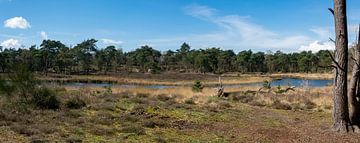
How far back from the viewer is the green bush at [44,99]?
1667 centimetres

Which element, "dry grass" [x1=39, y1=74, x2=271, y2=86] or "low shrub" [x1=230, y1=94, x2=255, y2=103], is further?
"dry grass" [x1=39, y1=74, x2=271, y2=86]

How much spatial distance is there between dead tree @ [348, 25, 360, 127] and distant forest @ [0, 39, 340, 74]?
303 ft

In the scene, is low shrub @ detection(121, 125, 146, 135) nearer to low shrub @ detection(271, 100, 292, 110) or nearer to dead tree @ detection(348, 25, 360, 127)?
dead tree @ detection(348, 25, 360, 127)

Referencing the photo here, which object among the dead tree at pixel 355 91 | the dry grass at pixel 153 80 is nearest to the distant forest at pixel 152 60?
the dry grass at pixel 153 80

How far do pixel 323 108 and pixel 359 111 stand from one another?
7.28 meters

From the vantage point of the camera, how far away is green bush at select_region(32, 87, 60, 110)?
16.7 meters

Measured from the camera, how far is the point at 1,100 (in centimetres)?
1638

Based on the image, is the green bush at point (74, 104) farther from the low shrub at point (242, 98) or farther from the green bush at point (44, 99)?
the low shrub at point (242, 98)

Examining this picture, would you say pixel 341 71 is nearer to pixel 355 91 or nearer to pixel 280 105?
pixel 355 91

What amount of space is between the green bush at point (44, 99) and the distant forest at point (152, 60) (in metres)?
84.3

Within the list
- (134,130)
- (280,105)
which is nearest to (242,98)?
(280,105)

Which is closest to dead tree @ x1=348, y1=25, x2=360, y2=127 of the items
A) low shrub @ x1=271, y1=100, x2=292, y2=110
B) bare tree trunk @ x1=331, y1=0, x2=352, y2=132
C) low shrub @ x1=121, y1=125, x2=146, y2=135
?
bare tree trunk @ x1=331, y1=0, x2=352, y2=132

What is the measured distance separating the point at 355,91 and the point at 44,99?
39.3 ft

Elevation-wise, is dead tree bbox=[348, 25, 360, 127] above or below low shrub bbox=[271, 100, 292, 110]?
above
